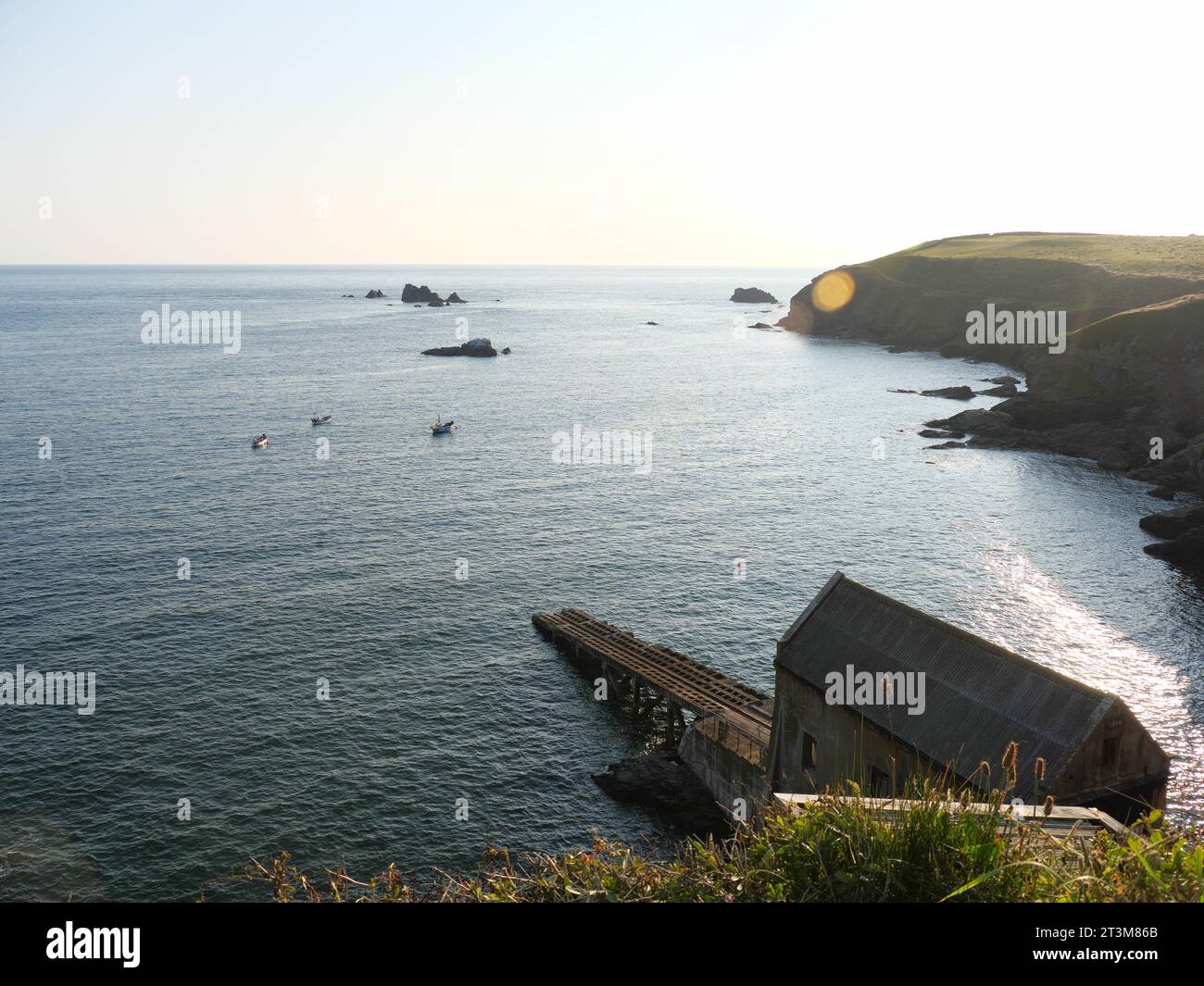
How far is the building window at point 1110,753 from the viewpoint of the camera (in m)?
29.6

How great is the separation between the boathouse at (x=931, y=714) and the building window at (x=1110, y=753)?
0.04 metres

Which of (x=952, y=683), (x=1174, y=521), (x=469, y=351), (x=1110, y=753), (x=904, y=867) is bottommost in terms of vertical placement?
(x=1110, y=753)

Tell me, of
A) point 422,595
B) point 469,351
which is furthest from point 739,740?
point 469,351

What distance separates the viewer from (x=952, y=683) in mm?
33188

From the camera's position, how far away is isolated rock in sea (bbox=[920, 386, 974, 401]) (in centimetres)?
14200

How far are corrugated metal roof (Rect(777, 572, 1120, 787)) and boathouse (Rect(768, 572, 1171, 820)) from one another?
1.7 inches

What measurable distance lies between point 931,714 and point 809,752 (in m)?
7.89

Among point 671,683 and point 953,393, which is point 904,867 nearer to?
point 671,683

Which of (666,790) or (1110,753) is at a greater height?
(1110,753)

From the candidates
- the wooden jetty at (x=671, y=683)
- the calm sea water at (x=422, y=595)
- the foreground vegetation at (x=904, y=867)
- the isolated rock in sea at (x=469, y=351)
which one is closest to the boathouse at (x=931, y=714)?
the wooden jetty at (x=671, y=683)

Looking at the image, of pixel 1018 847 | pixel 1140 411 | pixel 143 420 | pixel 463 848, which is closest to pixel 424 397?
pixel 143 420

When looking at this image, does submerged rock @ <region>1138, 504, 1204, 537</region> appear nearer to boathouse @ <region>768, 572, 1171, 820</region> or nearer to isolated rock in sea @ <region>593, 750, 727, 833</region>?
boathouse @ <region>768, 572, 1171, 820</region>
